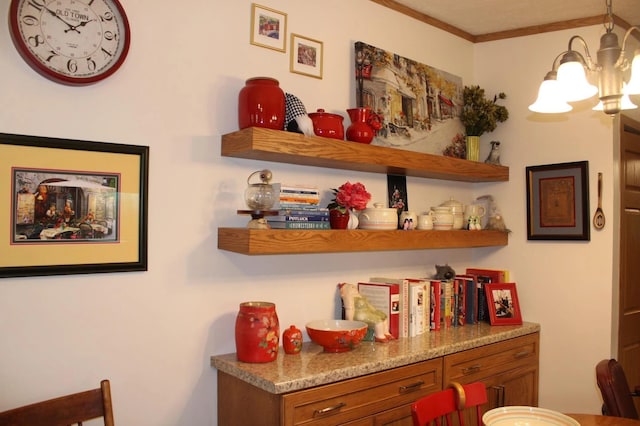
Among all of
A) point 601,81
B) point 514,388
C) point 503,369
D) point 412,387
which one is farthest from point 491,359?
point 601,81

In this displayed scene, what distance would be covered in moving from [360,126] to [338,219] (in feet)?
1.51

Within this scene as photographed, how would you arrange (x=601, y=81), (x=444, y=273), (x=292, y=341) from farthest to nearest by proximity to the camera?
(x=444, y=273)
(x=292, y=341)
(x=601, y=81)

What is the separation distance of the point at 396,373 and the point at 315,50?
156cm

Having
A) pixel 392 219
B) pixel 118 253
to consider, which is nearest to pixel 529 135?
pixel 392 219

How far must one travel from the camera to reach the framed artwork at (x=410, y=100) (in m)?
2.81

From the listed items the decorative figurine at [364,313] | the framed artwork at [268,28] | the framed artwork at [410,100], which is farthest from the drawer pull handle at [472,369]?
the framed artwork at [268,28]

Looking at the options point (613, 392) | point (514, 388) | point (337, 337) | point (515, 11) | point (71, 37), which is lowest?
point (514, 388)

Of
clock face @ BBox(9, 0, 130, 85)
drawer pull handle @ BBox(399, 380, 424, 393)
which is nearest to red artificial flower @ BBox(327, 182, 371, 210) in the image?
drawer pull handle @ BBox(399, 380, 424, 393)

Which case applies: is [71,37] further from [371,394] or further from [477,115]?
[477,115]

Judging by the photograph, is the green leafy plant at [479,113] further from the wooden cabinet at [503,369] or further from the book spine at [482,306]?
the wooden cabinet at [503,369]

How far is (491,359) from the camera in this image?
2.81m

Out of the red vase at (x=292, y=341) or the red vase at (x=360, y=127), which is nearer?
the red vase at (x=292, y=341)

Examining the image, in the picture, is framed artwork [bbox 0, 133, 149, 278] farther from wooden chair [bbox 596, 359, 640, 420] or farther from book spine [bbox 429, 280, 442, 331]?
wooden chair [bbox 596, 359, 640, 420]

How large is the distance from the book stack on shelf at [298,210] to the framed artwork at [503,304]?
1268 millimetres
